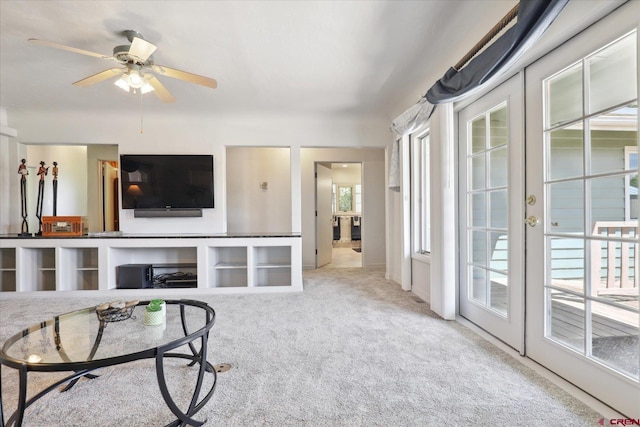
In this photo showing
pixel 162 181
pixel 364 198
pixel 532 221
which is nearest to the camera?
pixel 532 221

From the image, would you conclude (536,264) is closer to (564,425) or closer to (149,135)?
(564,425)

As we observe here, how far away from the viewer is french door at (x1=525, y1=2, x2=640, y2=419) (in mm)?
1315

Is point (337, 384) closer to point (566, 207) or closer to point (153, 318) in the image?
point (153, 318)

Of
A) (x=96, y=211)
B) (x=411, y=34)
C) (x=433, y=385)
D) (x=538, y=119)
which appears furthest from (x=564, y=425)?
(x=96, y=211)

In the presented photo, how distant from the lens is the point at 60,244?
3453mm

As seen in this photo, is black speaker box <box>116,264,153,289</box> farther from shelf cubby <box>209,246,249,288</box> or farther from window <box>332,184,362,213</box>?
window <box>332,184,362,213</box>

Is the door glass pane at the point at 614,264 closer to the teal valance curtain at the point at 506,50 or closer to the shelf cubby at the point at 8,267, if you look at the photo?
the teal valance curtain at the point at 506,50

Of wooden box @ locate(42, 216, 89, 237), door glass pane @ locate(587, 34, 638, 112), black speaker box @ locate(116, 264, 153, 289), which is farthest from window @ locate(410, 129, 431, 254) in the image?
wooden box @ locate(42, 216, 89, 237)

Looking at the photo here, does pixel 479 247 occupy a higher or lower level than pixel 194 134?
lower

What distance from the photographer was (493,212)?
7.22 ft

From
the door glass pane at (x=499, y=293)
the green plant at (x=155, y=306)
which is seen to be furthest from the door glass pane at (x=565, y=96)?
the green plant at (x=155, y=306)

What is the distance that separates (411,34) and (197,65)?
73.6 inches

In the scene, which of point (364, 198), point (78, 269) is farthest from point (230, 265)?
point (364, 198)

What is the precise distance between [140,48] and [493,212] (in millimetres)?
2824
